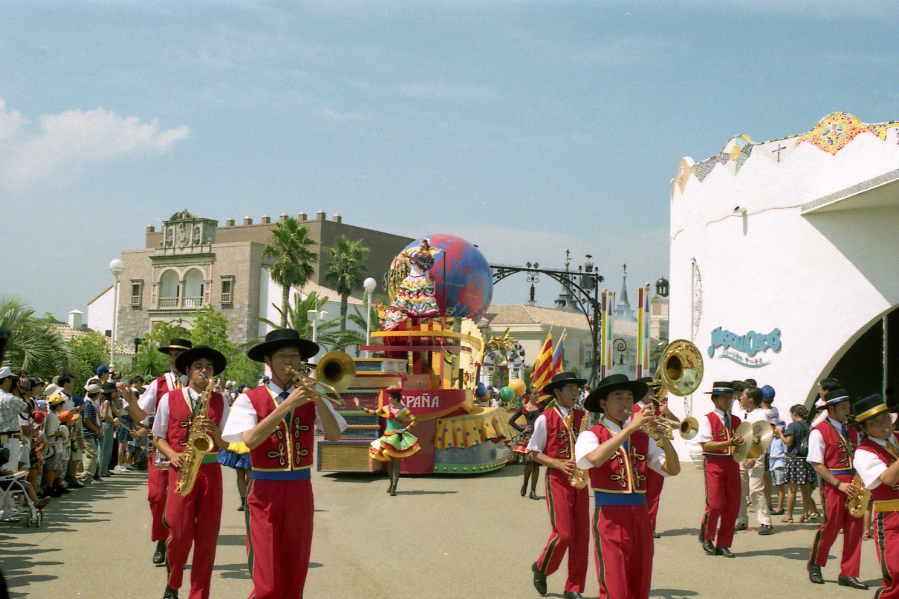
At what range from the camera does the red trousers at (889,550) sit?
6449mm

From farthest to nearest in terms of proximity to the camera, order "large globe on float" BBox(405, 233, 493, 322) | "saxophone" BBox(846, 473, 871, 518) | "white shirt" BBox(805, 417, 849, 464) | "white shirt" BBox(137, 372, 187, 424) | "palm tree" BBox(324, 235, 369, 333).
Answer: "palm tree" BBox(324, 235, 369, 333), "large globe on float" BBox(405, 233, 493, 322), "white shirt" BBox(805, 417, 849, 464), "white shirt" BBox(137, 372, 187, 424), "saxophone" BBox(846, 473, 871, 518)

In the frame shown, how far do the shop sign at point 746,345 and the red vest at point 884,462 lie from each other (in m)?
12.1

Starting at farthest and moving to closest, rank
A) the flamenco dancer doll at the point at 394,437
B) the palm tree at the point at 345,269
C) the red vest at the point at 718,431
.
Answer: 1. the palm tree at the point at 345,269
2. the flamenco dancer doll at the point at 394,437
3. the red vest at the point at 718,431

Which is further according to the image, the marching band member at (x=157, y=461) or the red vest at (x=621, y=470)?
the marching band member at (x=157, y=461)

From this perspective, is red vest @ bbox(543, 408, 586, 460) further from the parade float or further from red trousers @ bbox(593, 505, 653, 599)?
the parade float

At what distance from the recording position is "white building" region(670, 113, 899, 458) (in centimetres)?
1731

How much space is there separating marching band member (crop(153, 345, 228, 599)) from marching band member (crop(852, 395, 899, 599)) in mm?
4697

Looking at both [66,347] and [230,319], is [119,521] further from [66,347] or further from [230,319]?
[230,319]

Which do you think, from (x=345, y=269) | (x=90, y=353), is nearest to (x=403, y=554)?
(x=90, y=353)

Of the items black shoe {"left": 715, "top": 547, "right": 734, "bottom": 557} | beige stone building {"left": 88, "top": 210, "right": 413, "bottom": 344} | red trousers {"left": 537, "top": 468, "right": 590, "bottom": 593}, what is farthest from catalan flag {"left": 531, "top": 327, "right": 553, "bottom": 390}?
beige stone building {"left": 88, "top": 210, "right": 413, "bottom": 344}

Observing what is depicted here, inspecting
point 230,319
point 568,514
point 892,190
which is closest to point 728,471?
point 568,514

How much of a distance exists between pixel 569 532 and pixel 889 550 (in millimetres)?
2390

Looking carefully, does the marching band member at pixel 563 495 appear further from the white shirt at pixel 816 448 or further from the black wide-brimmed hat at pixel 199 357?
the black wide-brimmed hat at pixel 199 357

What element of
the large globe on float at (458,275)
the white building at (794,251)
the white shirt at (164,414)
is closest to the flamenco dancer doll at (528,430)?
the large globe on float at (458,275)
